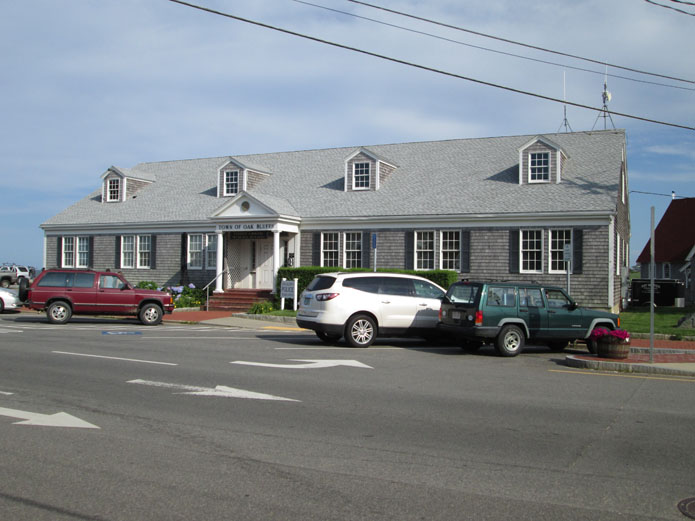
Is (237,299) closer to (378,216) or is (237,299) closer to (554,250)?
(378,216)

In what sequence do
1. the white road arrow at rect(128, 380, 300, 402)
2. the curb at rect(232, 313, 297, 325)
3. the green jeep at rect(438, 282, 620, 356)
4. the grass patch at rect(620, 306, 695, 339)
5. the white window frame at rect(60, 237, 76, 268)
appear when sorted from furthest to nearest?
1. the white window frame at rect(60, 237, 76, 268)
2. the curb at rect(232, 313, 297, 325)
3. the grass patch at rect(620, 306, 695, 339)
4. the green jeep at rect(438, 282, 620, 356)
5. the white road arrow at rect(128, 380, 300, 402)

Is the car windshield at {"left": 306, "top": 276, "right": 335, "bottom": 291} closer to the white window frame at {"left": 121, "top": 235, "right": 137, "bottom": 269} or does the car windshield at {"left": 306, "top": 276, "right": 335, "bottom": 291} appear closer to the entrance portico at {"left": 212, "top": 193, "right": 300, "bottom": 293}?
the entrance portico at {"left": 212, "top": 193, "right": 300, "bottom": 293}

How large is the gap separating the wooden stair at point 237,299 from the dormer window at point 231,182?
5.86 meters

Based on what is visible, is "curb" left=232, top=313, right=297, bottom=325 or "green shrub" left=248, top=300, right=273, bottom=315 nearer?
"curb" left=232, top=313, right=297, bottom=325

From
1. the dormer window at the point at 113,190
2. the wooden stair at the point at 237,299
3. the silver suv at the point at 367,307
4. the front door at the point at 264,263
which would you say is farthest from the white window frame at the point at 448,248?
the dormer window at the point at 113,190

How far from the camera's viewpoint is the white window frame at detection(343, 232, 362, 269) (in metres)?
28.1

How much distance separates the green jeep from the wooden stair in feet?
46.0

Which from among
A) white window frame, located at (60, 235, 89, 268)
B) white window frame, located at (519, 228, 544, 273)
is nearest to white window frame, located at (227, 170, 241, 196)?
white window frame, located at (60, 235, 89, 268)

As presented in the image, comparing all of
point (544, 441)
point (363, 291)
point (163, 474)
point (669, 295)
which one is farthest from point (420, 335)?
point (669, 295)

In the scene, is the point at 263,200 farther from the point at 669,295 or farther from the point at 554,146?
the point at 669,295

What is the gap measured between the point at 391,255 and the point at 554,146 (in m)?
7.71

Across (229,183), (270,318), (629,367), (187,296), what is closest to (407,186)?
(270,318)

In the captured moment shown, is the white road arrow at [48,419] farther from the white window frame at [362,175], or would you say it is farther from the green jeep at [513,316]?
the white window frame at [362,175]

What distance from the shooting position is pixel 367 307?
626 inches
